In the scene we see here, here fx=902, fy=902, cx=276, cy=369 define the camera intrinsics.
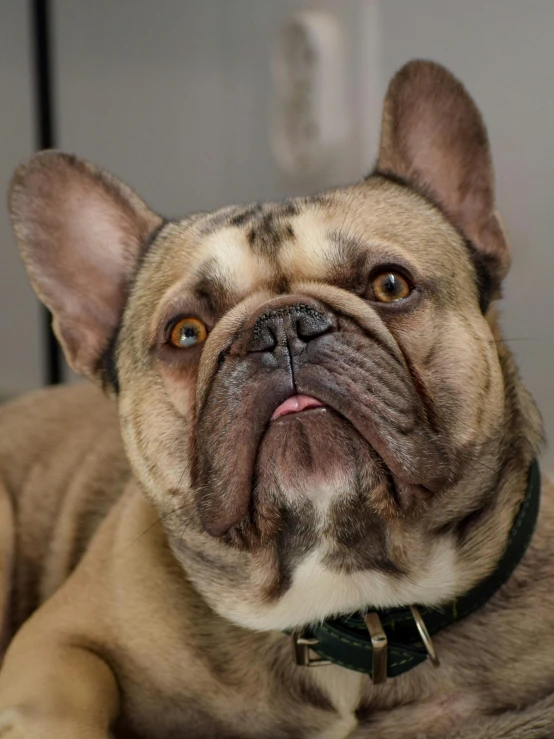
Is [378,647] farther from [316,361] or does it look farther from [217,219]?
[217,219]

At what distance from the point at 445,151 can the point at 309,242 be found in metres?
0.42

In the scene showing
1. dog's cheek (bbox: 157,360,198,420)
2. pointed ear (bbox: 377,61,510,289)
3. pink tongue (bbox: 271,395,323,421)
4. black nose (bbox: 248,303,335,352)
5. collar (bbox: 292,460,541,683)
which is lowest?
collar (bbox: 292,460,541,683)

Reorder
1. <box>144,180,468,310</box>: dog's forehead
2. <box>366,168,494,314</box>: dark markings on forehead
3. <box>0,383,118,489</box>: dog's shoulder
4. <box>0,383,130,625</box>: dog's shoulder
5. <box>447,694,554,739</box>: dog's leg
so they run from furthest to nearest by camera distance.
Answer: <box>0,383,118,489</box>: dog's shoulder → <box>0,383,130,625</box>: dog's shoulder → <box>366,168,494,314</box>: dark markings on forehead → <box>144,180,468,310</box>: dog's forehead → <box>447,694,554,739</box>: dog's leg

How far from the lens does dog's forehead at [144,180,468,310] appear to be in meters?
1.45

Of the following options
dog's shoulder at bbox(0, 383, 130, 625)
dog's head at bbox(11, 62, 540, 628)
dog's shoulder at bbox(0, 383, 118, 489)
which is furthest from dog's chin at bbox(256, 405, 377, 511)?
dog's shoulder at bbox(0, 383, 118, 489)

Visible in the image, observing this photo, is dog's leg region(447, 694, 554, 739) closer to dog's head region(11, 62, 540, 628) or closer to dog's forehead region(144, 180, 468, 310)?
dog's head region(11, 62, 540, 628)

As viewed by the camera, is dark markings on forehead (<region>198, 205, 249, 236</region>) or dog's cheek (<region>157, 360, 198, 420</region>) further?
dark markings on forehead (<region>198, 205, 249, 236</region>)

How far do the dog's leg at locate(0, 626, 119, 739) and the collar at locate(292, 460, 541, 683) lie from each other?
1.08 feet

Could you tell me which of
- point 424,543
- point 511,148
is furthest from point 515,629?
point 511,148

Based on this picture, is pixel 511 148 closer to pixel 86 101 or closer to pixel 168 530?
pixel 168 530

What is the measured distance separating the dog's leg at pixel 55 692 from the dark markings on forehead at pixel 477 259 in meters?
0.91

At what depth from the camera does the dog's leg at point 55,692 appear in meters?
1.38

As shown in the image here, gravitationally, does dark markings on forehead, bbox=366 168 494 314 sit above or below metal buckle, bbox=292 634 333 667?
above

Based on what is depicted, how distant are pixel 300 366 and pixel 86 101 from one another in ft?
9.44
